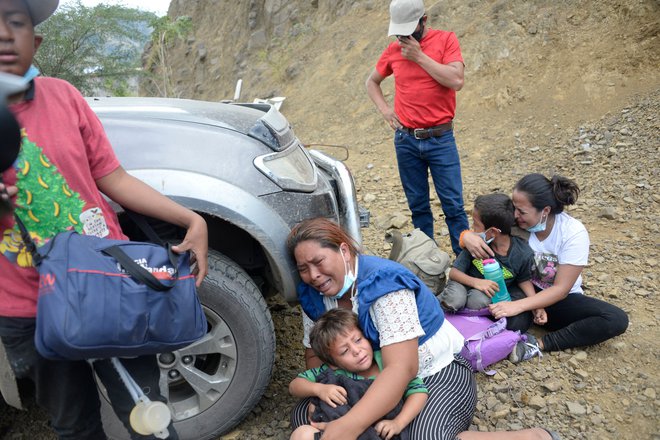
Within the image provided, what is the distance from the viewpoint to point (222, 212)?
89.5 inches

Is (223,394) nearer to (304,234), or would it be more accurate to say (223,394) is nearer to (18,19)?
(304,234)

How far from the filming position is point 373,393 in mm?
2080

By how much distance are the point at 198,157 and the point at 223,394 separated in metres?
1.10

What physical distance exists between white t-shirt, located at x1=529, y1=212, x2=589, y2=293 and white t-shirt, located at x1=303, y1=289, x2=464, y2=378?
3.63ft

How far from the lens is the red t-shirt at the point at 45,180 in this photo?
1557 millimetres

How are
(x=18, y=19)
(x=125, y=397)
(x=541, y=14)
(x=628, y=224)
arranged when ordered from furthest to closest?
(x=541, y=14) → (x=628, y=224) → (x=125, y=397) → (x=18, y=19)

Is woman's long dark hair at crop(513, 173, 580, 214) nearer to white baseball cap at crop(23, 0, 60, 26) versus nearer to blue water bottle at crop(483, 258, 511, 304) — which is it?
blue water bottle at crop(483, 258, 511, 304)

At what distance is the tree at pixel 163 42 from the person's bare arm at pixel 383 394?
15604 mm

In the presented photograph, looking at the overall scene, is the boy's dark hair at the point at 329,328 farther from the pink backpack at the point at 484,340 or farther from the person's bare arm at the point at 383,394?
the pink backpack at the point at 484,340

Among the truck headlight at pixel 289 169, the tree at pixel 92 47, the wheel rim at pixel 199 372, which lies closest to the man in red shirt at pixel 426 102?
the truck headlight at pixel 289 169

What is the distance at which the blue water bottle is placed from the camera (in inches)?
126

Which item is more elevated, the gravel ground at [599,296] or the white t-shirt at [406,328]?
the white t-shirt at [406,328]

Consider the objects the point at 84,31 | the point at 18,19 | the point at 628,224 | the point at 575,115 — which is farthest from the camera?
the point at 84,31

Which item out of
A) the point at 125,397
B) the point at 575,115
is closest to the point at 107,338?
the point at 125,397
